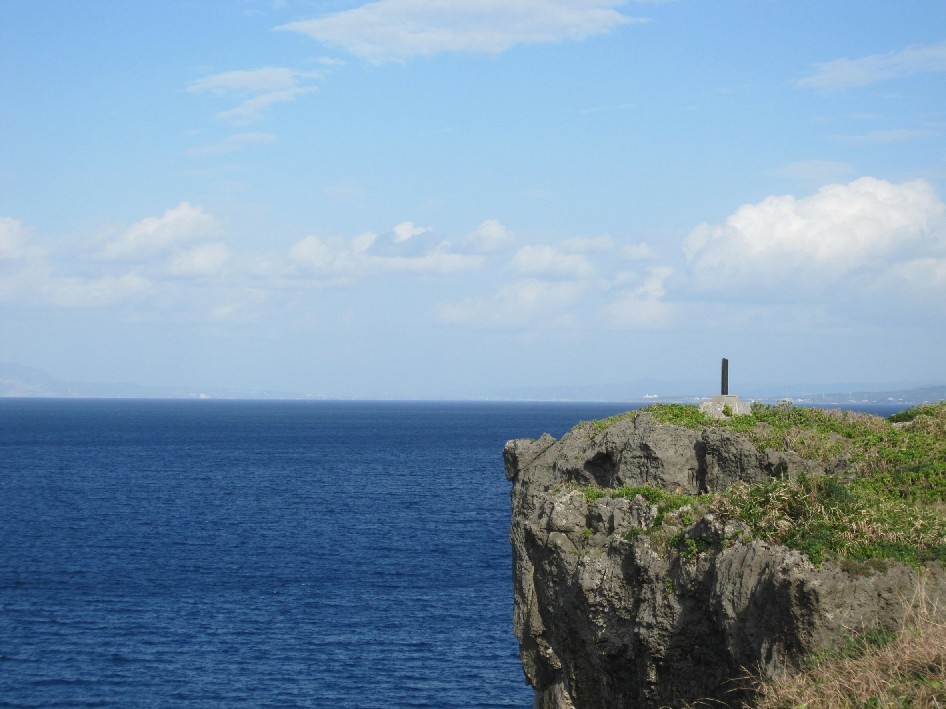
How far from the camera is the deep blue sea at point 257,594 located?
47.1 meters

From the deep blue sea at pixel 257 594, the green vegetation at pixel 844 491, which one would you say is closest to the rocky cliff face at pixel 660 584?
the green vegetation at pixel 844 491

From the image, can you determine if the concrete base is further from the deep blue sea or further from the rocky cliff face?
the deep blue sea

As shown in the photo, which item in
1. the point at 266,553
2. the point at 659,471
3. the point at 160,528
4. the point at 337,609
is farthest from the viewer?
the point at 160,528

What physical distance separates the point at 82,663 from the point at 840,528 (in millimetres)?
42597

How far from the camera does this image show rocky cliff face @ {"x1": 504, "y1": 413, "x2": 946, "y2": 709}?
1764cm

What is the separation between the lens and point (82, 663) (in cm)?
4934

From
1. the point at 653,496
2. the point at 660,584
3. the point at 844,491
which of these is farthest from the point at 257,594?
the point at 844,491

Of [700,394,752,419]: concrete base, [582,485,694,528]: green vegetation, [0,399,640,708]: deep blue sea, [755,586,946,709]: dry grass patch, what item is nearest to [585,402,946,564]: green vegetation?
[582,485,694,528]: green vegetation

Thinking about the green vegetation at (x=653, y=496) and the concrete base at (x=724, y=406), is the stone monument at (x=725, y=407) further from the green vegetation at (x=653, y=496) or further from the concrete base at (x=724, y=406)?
the green vegetation at (x=653, y=496)

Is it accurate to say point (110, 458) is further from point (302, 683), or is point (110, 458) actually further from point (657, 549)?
point (657, 549)

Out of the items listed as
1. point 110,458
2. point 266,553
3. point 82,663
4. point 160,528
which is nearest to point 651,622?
point 82,663

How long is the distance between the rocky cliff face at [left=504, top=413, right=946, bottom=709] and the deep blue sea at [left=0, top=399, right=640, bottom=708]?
1886 cm

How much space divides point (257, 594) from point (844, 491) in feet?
166

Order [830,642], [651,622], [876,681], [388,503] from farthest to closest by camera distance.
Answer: [388,503]
[651,622]
[830,642]
[876,681]
